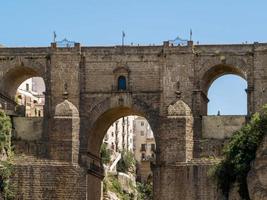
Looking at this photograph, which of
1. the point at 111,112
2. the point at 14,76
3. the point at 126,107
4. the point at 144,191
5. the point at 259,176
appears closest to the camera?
the point at 259,176

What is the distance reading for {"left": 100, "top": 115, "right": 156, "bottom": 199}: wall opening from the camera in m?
110

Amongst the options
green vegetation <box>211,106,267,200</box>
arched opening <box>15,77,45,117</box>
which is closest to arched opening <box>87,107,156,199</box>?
arched opening <box>15,77,45,117</box>

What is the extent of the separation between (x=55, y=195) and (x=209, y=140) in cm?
1085

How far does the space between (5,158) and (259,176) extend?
67.3 ft

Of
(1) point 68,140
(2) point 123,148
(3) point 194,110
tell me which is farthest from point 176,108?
(2) point 123,148

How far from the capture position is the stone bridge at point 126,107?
6919 cm

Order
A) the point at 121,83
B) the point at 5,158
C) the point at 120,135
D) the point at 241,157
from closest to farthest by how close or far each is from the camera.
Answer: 1. the point at 241,157
2. the point at 5,158
3. the point at 121,83
4. the point at 120,135

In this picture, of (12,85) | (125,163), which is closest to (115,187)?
(125,163)

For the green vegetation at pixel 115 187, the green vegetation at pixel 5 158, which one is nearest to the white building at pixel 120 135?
the green vegetation at pixel 115 187

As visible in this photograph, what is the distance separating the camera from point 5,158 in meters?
70.1

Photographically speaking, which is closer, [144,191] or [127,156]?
[144,191]

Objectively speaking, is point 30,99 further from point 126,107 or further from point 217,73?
point 217,73

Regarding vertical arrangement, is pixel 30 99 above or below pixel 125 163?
above

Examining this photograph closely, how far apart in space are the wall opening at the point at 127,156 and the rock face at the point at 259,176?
41062 millimetres
